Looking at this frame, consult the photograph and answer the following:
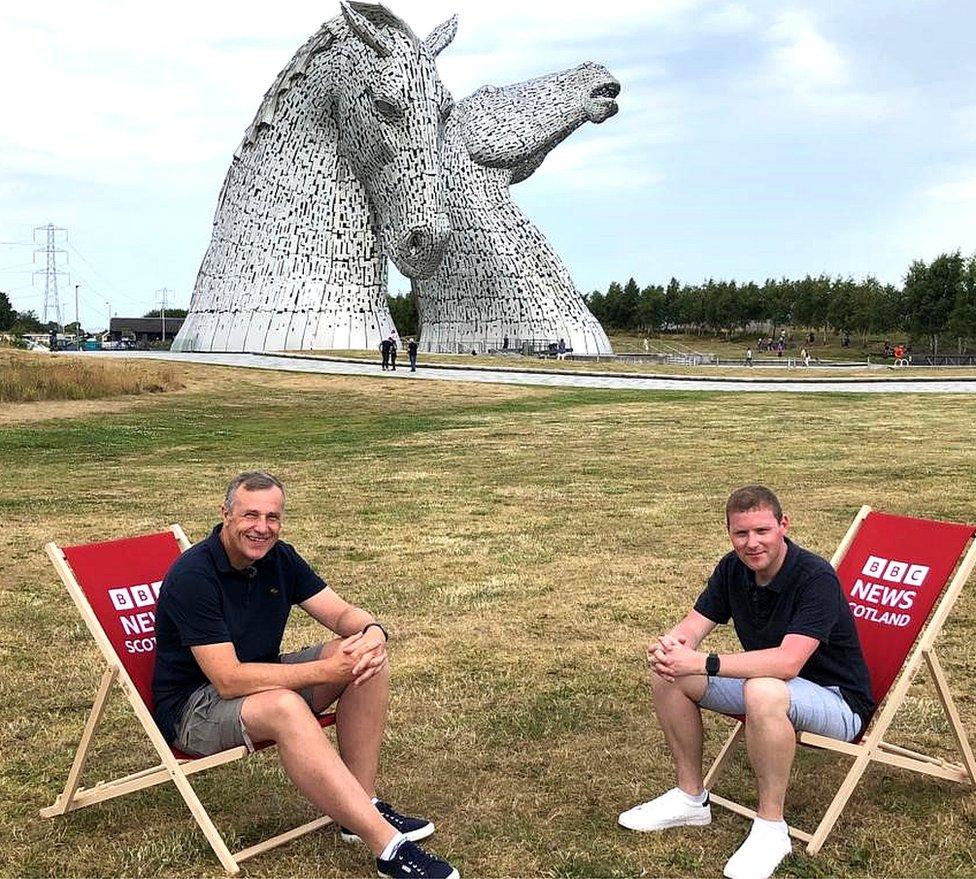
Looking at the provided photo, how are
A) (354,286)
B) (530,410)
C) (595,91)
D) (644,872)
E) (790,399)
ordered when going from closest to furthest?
(644,872)
(530,410)
(790,399)
(354,286)
(595,91)

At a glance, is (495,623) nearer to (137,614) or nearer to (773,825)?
(137,614)

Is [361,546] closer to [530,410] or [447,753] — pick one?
[447,753]

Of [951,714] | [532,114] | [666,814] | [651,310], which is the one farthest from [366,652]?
[651,310]

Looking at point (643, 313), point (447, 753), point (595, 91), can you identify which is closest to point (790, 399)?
point (447, 753)

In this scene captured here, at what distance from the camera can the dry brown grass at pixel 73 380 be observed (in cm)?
2200

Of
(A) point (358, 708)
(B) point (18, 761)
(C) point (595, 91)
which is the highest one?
(C) point (595, 91)

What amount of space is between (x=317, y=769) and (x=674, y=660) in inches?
49.9

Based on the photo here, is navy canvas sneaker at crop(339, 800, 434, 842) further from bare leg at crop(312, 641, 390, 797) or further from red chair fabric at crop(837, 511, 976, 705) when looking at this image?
red chair fabric at crop(837, 511, 976, 705)

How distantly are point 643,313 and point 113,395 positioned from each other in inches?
2812

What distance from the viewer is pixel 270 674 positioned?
3.42 m

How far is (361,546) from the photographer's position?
8109mm

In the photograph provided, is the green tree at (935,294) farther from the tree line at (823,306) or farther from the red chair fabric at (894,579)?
the red chair fabric at (894,579)

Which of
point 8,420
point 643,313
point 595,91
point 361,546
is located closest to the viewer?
point 361,546

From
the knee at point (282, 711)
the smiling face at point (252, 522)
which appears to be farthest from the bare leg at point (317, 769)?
the smiling face at point (252, 522)
